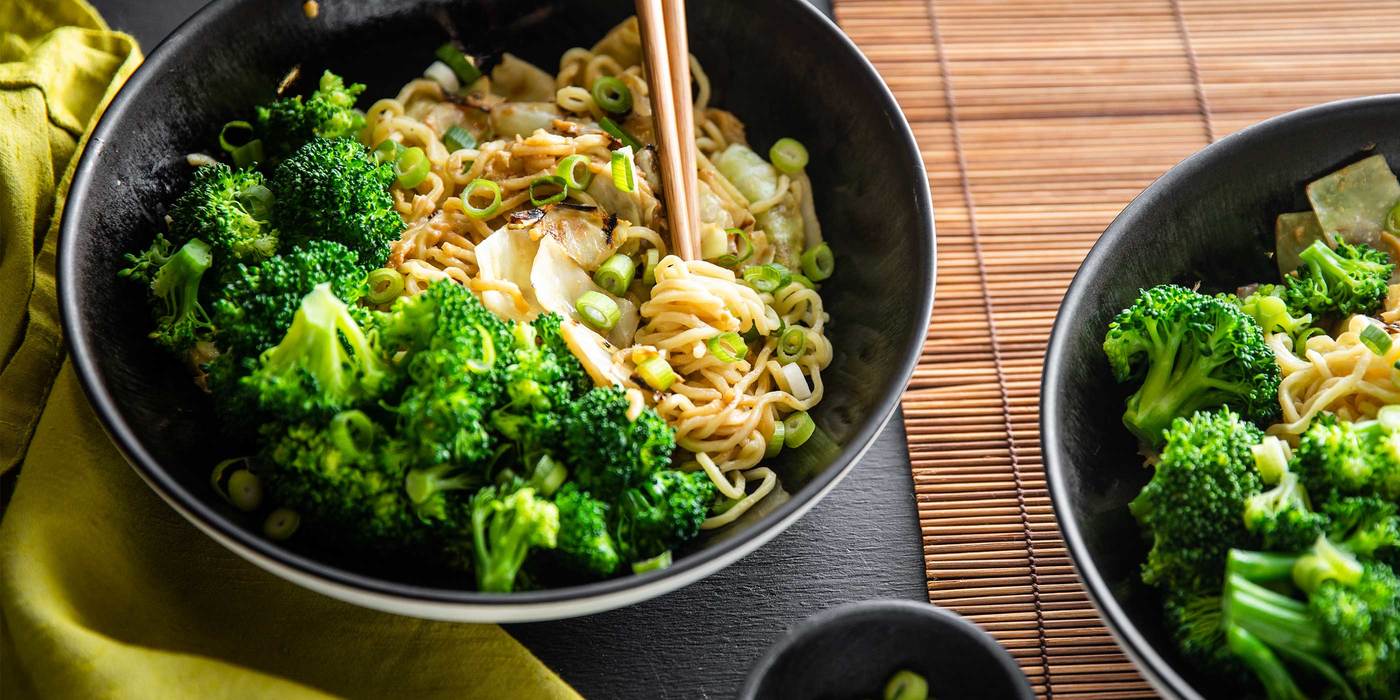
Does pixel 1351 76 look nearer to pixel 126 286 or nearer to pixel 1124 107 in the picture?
pixel 1124 107

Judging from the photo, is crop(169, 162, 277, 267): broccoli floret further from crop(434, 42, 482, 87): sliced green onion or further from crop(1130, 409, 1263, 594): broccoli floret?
crop(1130, 409, 1263, 594): broccoli floret

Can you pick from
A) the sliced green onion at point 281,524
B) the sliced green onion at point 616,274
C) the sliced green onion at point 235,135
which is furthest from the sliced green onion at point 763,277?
the sliced green onion at point 235,135

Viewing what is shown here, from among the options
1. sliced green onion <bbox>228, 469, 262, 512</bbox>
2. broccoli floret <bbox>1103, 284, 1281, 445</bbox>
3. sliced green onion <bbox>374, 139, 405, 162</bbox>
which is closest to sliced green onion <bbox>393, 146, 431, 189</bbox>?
sliced green onion <bbox>374, 139, 405, 162</bbox>

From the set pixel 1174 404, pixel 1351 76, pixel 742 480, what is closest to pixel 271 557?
pixel 742 480

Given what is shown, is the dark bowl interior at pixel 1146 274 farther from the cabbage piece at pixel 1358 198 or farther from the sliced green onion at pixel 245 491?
the sliced green onion at pixel 245 491

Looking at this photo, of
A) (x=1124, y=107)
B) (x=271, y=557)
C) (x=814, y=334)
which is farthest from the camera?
(x=1124, y=107)

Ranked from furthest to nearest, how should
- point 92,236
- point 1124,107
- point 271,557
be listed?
point 1124,107, point 92,236, point 271,557

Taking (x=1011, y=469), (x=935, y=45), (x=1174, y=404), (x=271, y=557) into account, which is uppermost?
(x=935, y=45)
